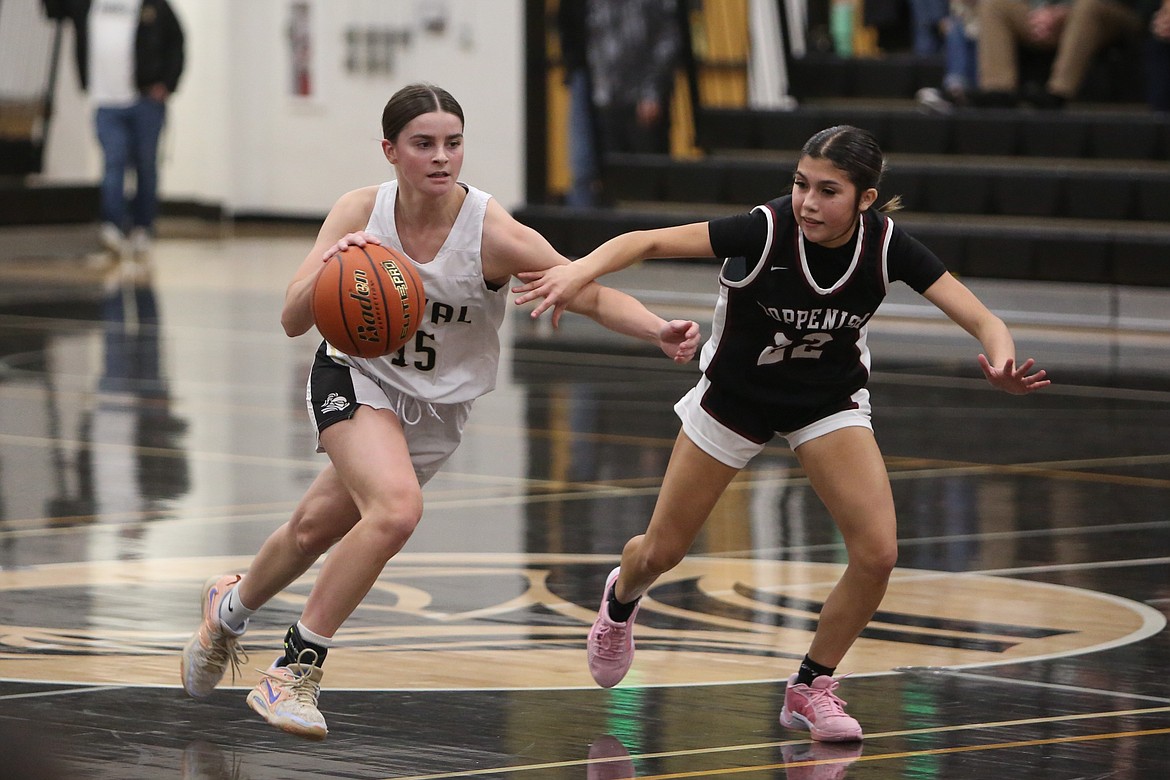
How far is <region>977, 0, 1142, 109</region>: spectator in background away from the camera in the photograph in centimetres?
1551

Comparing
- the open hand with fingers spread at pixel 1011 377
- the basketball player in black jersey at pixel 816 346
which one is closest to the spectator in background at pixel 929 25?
the basketball player in black jersey at pixel 816 346

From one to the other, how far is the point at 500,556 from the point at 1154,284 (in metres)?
8.10

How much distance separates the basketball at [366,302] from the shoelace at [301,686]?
0.77 metres

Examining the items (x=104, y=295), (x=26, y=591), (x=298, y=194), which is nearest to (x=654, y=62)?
(x=104, y=295)

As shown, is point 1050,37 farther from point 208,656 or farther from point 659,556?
point 208,656

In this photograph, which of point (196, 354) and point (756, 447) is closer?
point (756, 447)

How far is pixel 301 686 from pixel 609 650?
100 cm

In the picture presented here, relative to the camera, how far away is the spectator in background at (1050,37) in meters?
15.5

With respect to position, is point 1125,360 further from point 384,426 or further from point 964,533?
point 384,426

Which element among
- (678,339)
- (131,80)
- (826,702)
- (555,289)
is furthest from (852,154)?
(131,80)

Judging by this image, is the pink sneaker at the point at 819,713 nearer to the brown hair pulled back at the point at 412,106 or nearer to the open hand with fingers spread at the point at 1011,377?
the open hand with fingers spread at the point at 1011,377

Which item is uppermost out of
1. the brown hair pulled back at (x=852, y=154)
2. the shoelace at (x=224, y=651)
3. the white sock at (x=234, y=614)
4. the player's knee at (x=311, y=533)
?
the brown hair pulled back at (x=852, y=154)

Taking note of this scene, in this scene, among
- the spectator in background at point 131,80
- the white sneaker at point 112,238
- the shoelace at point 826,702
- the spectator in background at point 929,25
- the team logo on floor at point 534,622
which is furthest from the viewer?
the white sneaker at point 112,238

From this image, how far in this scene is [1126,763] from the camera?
4.74 meters
